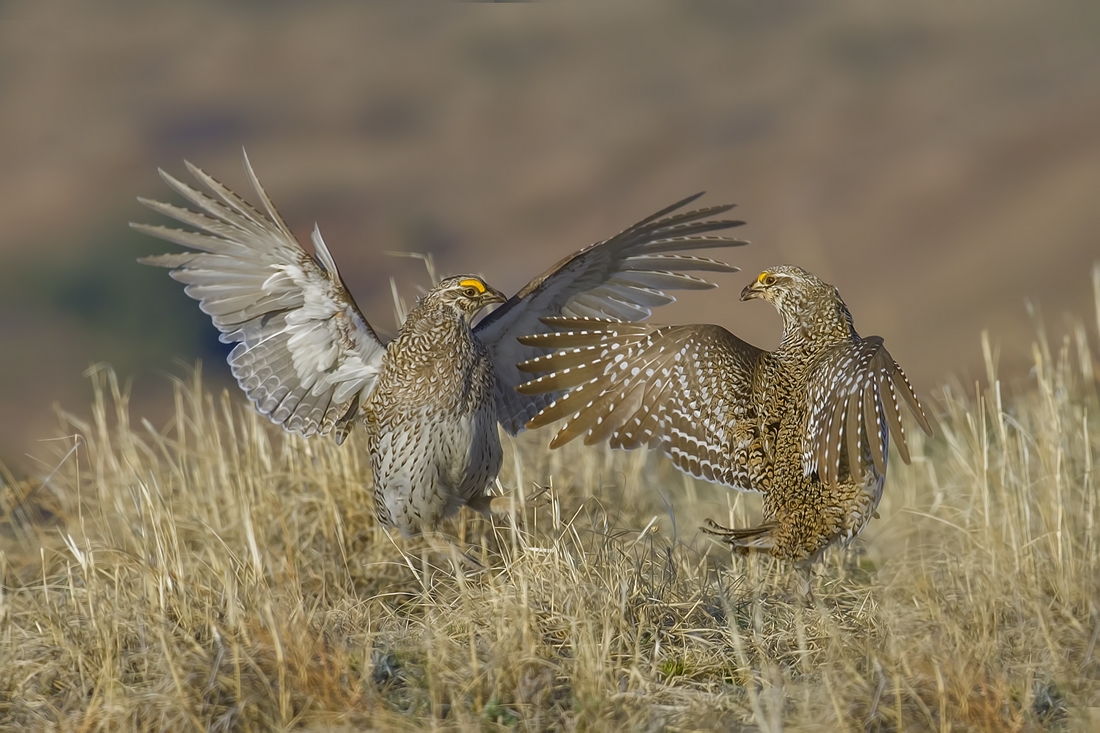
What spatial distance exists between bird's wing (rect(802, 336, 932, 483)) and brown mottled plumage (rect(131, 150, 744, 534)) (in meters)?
1.13

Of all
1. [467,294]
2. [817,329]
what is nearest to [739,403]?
[817,329]

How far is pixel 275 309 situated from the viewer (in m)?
5.15

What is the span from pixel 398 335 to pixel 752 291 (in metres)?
1.71

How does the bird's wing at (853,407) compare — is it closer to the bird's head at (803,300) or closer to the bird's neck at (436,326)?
the bird's head at (803,300)

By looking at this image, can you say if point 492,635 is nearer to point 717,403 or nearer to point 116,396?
point 717,403

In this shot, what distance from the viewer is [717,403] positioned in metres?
4.47

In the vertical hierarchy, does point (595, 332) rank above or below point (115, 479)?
above

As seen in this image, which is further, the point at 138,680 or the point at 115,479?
the point at 115,479

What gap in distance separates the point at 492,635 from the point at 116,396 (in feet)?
10.6

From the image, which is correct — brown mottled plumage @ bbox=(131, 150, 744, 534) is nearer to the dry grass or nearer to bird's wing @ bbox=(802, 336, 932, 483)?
the dry grass

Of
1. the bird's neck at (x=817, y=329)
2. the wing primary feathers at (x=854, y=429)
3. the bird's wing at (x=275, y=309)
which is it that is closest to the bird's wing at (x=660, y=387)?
the bird's neck at (x=817, y=329)

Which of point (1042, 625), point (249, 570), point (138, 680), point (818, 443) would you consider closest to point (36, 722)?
point (138, 680)

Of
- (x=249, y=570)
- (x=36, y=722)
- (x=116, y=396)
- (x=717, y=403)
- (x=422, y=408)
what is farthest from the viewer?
(x=116, y=396)

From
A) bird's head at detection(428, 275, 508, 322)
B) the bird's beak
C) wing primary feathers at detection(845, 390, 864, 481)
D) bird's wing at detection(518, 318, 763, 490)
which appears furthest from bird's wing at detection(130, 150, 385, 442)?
wing primary feathers at detection(845, 390, 864, 481)
